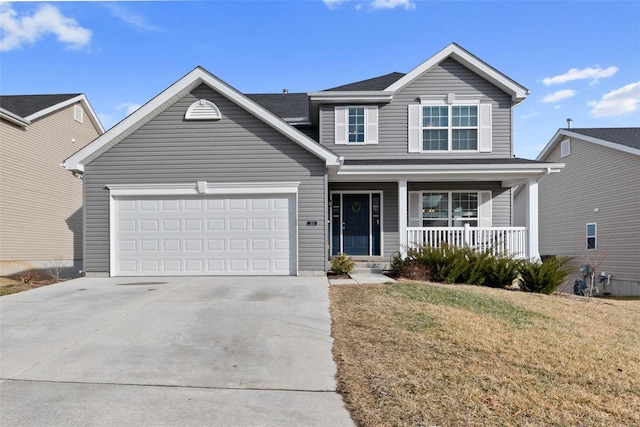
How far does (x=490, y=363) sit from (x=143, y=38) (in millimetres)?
12699

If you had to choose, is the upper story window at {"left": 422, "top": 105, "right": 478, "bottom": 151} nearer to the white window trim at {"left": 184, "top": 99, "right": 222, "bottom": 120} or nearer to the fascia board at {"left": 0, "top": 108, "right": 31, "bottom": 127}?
the white window trim at {"left": 184, "top": 99, "right": 222, "bottom": 120}

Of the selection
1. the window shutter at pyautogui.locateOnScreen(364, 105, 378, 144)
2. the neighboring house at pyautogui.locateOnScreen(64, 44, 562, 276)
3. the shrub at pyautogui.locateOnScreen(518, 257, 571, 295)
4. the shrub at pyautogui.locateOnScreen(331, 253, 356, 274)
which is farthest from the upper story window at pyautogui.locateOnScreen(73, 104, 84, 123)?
the shrub at pyautogui.locateOnScreen(518, 257, 571, 295)

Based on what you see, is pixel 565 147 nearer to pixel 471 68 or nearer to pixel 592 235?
pixel 592 235

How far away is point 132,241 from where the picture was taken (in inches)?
452

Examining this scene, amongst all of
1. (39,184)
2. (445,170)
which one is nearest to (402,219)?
(445,170)

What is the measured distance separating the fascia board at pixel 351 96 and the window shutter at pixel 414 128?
0.89 meters

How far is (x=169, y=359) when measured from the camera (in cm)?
529

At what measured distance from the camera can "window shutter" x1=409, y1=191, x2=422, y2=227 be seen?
45.8ft

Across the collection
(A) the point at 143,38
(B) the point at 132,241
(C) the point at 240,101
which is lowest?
(B) the point at 132,241

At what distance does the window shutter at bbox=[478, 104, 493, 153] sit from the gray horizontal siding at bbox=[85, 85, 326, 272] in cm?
579

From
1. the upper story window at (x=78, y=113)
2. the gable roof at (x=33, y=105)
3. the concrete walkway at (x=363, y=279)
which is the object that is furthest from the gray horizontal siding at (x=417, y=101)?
the upper story window at (x=78, y=113)

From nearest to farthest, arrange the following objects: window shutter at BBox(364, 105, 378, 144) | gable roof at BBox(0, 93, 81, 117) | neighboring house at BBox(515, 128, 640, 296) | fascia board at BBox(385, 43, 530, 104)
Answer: fascia board at BBox(385, 43, 530, 104) → window shutter at BBox(364, 105, 378, 144) → neighboring house at BBox(515, 128, 640, 296) → gable roof at BBox(0, 93, 81, 117)

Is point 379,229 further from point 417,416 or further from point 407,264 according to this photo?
point 417,416

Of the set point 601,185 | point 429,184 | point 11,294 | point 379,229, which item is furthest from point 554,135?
point 11,294
